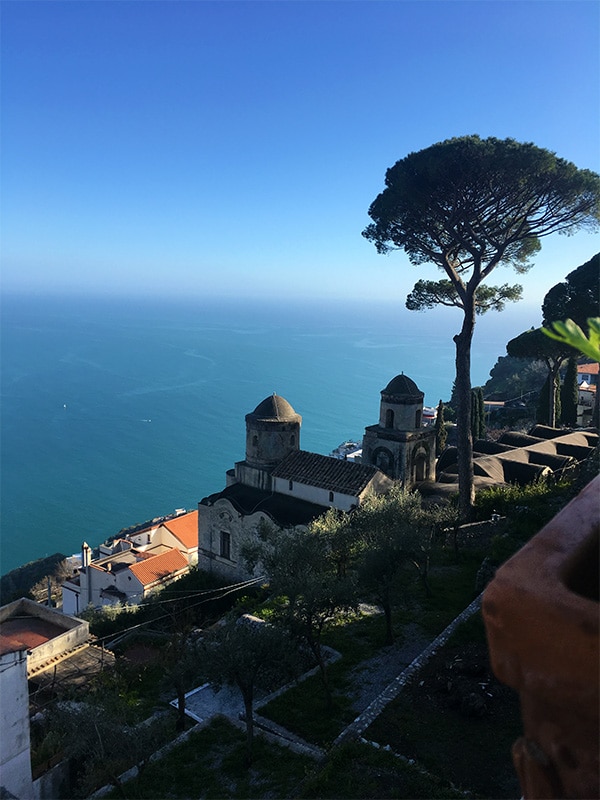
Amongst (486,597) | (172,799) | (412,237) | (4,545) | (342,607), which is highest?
(412,237)

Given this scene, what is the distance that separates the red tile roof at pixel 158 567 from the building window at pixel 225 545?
5.92 metres

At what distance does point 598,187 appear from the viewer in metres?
16.5

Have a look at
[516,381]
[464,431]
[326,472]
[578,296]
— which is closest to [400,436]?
[326,472]

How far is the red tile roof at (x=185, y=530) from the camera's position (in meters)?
36.4

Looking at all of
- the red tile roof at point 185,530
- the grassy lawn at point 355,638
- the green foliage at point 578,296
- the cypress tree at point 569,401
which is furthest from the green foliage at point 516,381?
the grassy lawn at point 355,638

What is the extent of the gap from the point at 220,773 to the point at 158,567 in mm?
19254

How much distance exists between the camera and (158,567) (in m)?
27.2

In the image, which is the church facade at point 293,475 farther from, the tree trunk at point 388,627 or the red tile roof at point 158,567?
the tree trunk at point 388,627

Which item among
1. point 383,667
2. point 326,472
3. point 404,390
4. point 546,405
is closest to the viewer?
point 383,667

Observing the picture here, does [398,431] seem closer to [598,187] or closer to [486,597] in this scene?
[598,187]

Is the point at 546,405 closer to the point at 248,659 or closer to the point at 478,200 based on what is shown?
the point at 478,200

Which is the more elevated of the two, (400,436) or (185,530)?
(400,436)

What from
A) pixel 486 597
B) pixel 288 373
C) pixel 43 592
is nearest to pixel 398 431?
pixel 486 597

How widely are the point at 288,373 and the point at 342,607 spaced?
442ft
